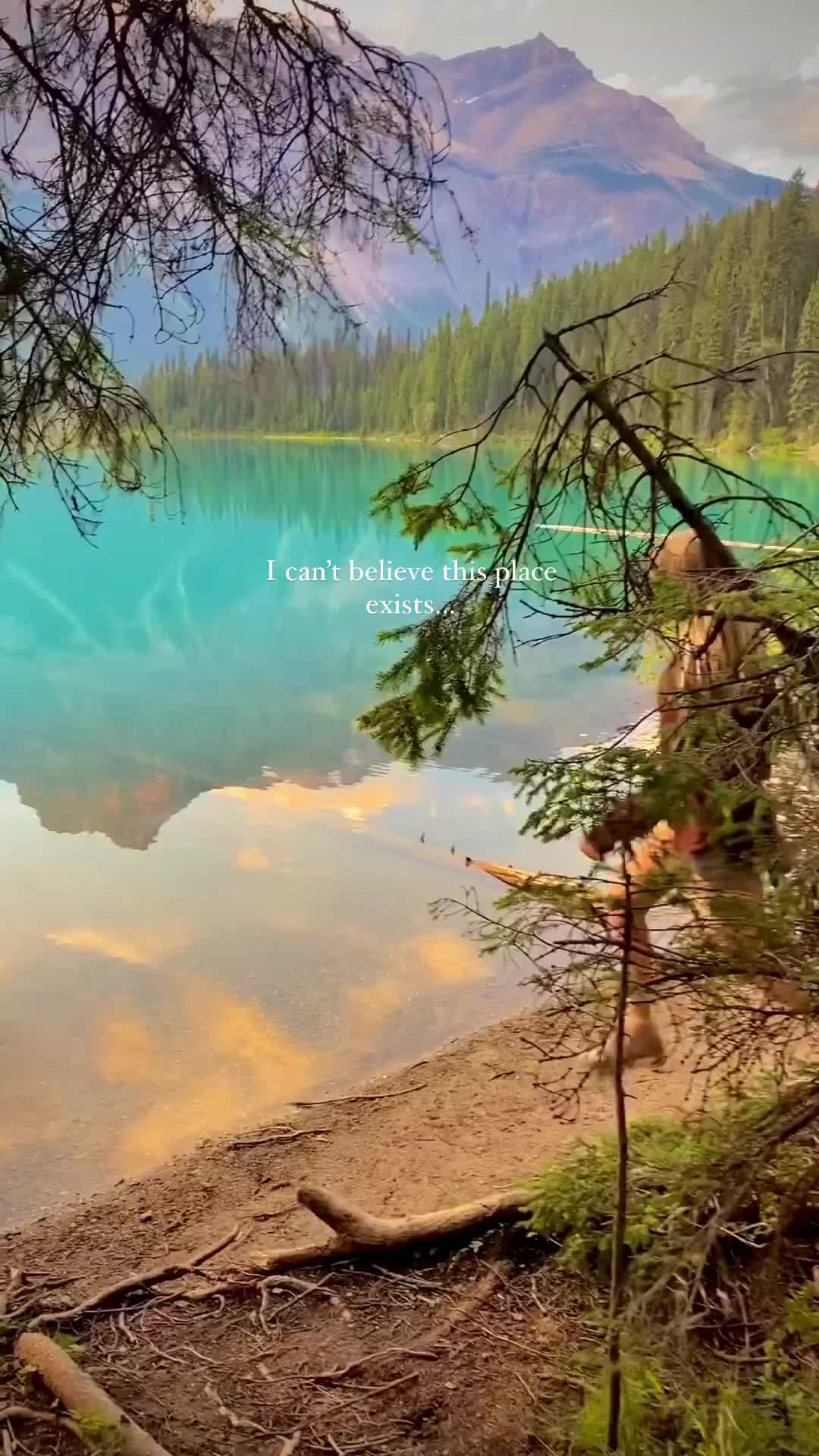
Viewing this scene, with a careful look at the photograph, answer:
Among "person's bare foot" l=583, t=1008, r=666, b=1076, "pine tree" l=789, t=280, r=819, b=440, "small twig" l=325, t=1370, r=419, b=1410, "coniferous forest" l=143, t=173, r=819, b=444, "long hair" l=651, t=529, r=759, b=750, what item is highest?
"coniferous forest" l=143, t=173, r=819, b=444

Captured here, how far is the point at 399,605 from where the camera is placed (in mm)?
13344

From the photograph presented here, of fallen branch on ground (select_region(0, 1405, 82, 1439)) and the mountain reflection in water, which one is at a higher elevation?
fallen branch on ground (select_region(0, 1405, 82, 1439))

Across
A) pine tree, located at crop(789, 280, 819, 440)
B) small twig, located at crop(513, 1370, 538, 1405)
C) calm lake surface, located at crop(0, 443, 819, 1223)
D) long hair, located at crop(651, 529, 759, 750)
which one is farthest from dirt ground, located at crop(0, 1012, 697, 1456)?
pine tree, located at crop(789, 280, 819, 440)

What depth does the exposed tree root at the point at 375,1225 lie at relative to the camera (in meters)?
2.20

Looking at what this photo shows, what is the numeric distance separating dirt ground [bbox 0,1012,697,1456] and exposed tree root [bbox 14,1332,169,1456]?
32 mm

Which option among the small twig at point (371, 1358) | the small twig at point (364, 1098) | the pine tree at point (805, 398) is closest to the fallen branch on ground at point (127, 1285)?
the small twig at point (371, 1358)

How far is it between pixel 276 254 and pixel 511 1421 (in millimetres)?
2081

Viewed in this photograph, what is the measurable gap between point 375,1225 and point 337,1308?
0.62 feet

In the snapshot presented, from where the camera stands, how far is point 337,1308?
2078 mm

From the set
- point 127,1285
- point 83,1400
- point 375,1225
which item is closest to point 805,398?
point 375,1225

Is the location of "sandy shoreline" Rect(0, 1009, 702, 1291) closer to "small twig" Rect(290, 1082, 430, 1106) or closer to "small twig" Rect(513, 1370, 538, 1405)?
"small twig" Rect(290, 1082, 430, 1106)

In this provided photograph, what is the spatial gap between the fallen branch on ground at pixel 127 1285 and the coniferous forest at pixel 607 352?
1.95 metres

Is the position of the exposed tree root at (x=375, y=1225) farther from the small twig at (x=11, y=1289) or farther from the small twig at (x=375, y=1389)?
the small twig at (x=11, y=1289)

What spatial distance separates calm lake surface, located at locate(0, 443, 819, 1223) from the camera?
370 cm
